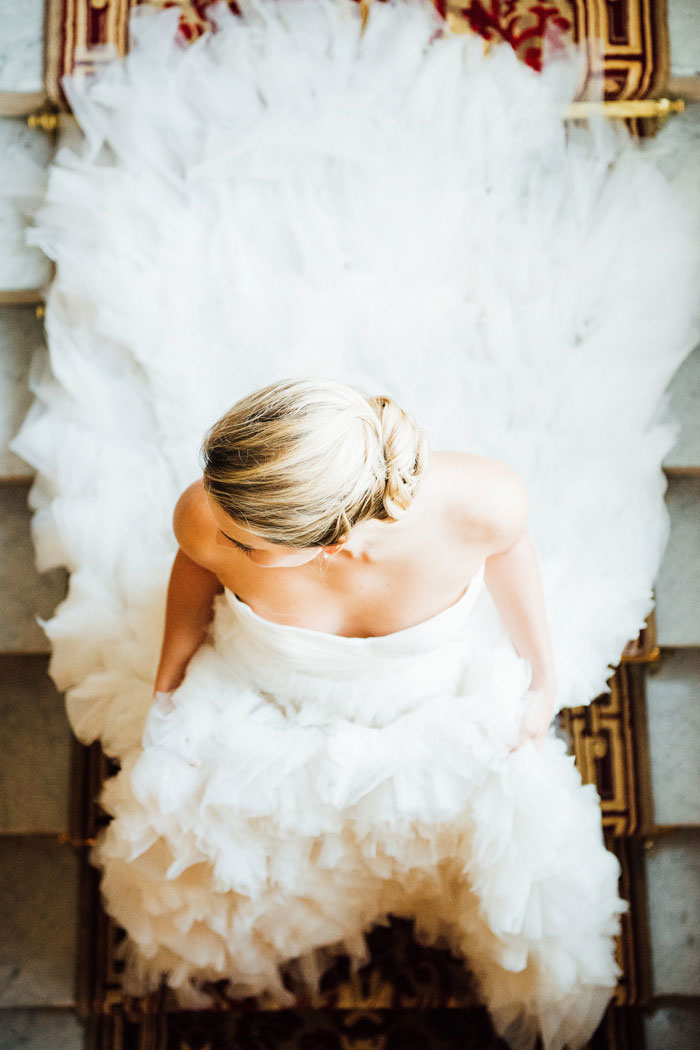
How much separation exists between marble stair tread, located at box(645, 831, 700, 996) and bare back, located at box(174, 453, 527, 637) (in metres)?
0.79

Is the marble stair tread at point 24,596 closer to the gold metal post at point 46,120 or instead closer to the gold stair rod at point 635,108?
the gold metal post at point 46,120

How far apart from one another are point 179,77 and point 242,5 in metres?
0.18

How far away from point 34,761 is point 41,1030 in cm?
55

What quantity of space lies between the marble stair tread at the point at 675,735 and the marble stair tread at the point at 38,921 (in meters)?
1.18

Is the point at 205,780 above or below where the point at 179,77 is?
below

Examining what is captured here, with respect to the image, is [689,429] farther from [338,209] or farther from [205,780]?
[205,780]

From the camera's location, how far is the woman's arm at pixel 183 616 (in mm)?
1158

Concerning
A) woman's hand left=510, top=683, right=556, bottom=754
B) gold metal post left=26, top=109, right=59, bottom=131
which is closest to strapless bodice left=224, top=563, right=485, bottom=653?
woman's hand left=510, top=683, right=556, bottom=754

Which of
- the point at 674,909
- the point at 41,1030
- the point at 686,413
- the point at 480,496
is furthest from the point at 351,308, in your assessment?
the point at 41,1030

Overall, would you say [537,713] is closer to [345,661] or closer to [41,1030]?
[345,661]

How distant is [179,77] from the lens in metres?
1.42

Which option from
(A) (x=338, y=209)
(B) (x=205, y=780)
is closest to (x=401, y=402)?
(A) (x=338, y=209)

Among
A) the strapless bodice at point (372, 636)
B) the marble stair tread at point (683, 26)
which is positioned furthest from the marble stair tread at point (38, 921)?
the marble stair tread at point (683, 26)

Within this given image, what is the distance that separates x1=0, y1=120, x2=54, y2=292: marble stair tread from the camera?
1.50 metres
